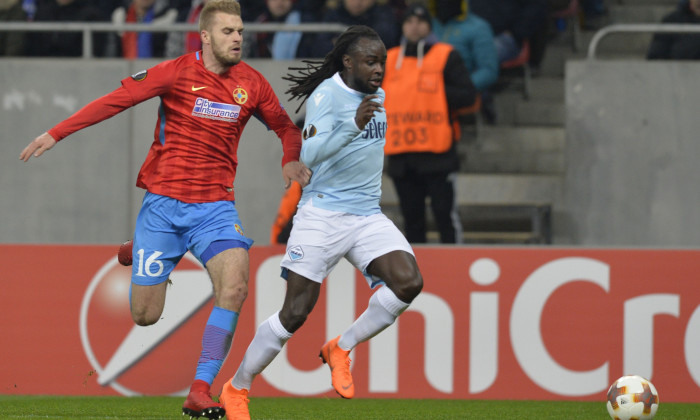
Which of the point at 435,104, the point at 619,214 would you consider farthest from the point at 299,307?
the point at 619,214

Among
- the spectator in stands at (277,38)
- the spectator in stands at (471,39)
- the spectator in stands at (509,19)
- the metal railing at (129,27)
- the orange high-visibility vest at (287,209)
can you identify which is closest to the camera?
the orange high-visibility vest at (287,209)

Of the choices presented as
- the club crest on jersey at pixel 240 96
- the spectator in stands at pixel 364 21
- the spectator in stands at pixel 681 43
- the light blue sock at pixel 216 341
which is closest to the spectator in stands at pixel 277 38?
the spectator in stands at pixel 364 21

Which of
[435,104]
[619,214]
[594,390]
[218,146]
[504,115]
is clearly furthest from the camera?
[504,115]

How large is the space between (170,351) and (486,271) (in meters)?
2.27

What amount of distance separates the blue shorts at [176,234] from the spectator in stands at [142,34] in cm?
459

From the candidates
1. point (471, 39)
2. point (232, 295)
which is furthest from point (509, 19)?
point (232, 295)

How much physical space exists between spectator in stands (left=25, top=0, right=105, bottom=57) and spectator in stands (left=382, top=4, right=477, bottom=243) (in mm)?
3099

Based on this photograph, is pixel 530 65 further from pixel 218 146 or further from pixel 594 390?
pixel 218 146

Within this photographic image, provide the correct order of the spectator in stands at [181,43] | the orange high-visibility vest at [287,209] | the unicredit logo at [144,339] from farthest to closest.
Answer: the spectator in stands at [181,43], the orange high-visibility vest at [287,209], the unicredit logo at [144,339]

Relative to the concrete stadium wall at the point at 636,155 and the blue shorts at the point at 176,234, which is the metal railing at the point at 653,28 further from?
the blue shorts at the point at 176,234

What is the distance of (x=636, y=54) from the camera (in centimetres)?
1254

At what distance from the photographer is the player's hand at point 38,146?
20.1ft

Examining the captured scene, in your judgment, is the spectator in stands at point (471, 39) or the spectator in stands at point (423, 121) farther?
the spectator in stands at point (471, 39)

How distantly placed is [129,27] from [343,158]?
4264 millimetres
